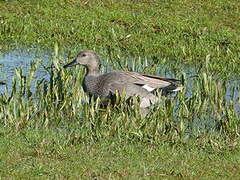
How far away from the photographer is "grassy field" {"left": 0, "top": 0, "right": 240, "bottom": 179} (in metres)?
7.41

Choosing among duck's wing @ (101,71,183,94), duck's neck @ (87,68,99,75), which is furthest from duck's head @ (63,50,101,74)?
duck's wing @ (101,71,183,94)

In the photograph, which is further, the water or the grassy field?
the water

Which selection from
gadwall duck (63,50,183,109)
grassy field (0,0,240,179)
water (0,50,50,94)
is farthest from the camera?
water (0,50,50,94)

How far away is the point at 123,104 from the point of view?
9.87 m

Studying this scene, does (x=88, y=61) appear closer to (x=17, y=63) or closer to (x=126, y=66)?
(x=126, y=66)

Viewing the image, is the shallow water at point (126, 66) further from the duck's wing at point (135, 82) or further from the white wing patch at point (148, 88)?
the white wing patch at point (148, 88)

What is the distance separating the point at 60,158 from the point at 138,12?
9.01 meters

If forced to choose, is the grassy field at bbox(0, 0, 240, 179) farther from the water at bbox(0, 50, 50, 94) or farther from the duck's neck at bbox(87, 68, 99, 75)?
the water at bbox(0, 50, 50, 94)

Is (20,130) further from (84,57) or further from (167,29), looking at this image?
(167,29)

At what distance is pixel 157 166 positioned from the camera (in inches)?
289

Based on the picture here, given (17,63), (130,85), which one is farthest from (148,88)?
(17,63)

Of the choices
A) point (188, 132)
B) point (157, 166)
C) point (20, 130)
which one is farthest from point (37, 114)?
point (157, 166)

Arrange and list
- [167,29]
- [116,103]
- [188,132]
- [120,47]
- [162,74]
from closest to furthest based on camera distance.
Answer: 1. [188,132]
2. [116,103]
3. [162,74]
4. [120,47]
5. [167,29]

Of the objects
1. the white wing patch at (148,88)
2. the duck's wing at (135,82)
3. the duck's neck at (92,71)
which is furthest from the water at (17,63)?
the white wing patch at (148,88)
